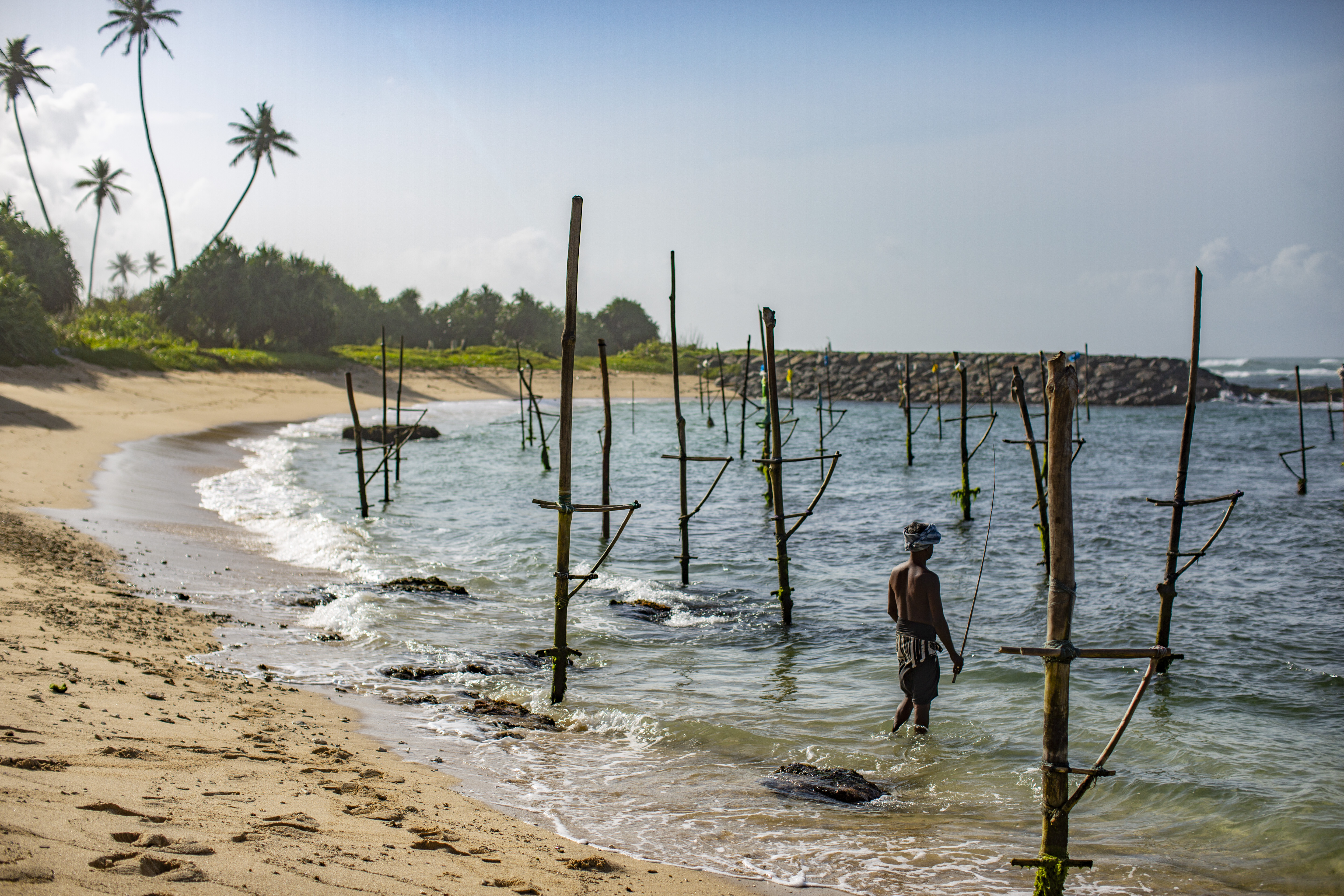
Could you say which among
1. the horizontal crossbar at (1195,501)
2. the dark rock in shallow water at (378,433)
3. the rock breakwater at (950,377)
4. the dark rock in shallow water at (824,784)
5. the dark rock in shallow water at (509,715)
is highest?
the rock breakwater at (950,377)

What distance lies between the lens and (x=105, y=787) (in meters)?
4.31

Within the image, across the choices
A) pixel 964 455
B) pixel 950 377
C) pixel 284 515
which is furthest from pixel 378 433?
pixel 950 377

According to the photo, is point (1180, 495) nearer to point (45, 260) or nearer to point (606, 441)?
point (606, 441)

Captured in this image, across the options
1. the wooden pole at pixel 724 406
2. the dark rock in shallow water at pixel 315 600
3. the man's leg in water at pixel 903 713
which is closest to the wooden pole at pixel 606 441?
the dark rock in shallow water at pixel 315 600

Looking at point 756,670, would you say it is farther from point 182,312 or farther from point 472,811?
point 182,312

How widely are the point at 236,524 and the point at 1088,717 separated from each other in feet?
43.5

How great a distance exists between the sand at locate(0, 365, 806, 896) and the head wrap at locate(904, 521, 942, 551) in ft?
9.87

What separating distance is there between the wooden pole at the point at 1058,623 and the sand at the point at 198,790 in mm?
1519

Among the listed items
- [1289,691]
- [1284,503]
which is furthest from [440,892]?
[1284,503]

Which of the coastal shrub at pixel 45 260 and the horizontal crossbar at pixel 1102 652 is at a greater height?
the coastal shrub at pixel 45 260

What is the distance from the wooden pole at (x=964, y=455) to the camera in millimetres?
16359

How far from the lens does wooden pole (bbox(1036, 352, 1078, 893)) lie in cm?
386

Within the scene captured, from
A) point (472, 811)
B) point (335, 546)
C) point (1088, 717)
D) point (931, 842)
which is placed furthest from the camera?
point (335, 546)

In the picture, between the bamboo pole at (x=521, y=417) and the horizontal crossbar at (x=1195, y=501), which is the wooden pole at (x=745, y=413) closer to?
the bamboo pole at (x=521, y=417)
